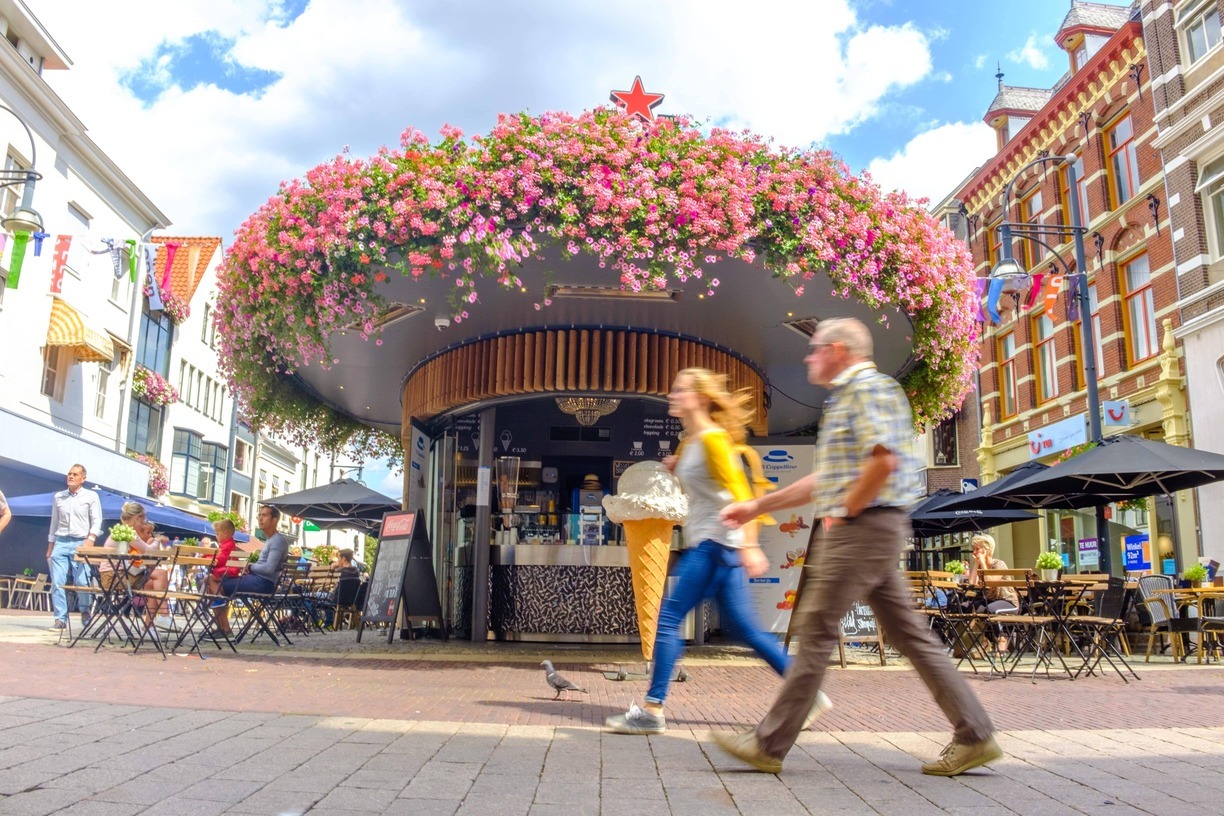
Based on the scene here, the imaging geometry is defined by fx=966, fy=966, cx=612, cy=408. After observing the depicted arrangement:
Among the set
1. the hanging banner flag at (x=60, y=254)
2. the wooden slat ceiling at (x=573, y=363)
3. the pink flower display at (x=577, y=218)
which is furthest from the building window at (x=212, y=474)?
the pink flower display at (x=577, y=218)

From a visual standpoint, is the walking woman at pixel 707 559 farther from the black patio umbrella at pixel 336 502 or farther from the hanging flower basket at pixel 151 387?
the hanging flower basket at pixel 151 387

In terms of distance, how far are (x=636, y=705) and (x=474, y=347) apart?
684cm

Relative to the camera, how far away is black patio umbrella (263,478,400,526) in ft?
53.8

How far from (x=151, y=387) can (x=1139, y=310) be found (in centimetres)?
2929

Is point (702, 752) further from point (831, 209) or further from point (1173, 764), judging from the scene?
point (831, 209)

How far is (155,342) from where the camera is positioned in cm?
3328

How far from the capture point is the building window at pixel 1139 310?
70.8ft

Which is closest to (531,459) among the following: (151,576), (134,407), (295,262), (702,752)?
(151,576)

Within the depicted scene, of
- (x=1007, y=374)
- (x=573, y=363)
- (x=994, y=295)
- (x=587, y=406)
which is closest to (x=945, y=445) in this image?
(x=1007, y=374)

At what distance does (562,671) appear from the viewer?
8.44 m

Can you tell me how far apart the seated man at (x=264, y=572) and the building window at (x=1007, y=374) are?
A: 23.3 metres

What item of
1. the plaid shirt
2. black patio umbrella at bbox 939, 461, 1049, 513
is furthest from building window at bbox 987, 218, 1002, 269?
the plaid shirt

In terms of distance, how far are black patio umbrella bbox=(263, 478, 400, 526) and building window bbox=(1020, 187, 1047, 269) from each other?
19.3 metres

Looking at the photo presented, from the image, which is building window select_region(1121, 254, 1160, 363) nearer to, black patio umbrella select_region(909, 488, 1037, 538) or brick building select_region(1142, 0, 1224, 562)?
brick building select_region(1142, 0, 1224, 562)
